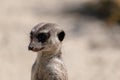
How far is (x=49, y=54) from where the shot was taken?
4020 mm

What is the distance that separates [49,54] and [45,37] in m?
0.17

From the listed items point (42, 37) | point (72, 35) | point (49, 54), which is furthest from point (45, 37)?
point (72, 35)

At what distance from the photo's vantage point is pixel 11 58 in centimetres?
834

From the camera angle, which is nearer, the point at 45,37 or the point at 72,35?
the point at 45,37

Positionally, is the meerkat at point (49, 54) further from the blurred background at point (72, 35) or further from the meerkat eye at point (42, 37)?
the blurred background at point (72, 35)

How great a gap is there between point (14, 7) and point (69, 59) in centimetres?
272

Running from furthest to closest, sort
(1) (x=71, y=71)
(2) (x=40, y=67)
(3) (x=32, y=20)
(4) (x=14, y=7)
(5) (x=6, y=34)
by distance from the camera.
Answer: (4) (x=14, y=7)
(3) (x=32, y=20)
(5) (x=6, y=34)
(1) (x=71, y=71)
(2) (x=40, y=67)

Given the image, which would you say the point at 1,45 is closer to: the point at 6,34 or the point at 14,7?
the point at 6,34

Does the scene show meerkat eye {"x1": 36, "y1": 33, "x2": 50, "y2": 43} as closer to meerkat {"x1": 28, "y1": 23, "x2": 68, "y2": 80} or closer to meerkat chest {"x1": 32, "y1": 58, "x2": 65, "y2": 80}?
meerkat {"x1": 28, "y1": 23, "x2": 68, "y2": 80}

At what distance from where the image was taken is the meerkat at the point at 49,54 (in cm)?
386

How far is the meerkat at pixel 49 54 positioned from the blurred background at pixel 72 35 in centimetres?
346

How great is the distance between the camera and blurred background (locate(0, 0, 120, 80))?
26.6 ft

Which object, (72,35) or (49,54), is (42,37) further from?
(72,35)

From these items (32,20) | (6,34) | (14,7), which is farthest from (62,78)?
(14,7)
